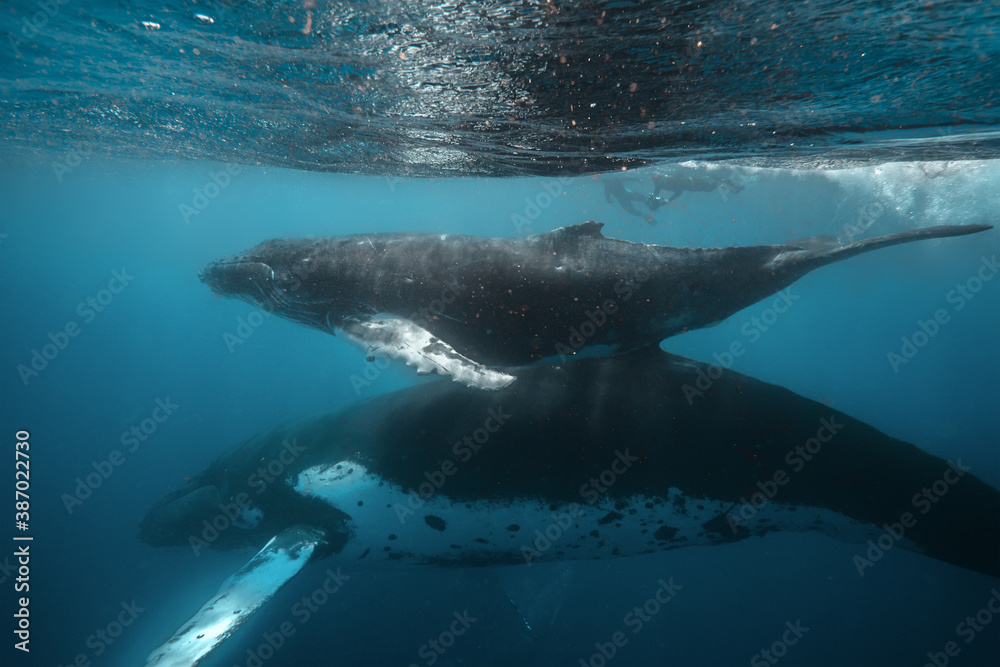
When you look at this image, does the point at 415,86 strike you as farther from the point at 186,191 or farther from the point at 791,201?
the point at 186,191

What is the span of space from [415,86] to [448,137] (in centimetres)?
255

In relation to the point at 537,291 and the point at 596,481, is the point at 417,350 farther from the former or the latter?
the point at 596,481

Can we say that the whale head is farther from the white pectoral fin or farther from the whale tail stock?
the whale tail stock

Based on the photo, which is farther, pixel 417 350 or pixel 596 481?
pixel 596 481

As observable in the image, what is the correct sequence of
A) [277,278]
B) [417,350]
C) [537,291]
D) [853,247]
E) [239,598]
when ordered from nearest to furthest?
[853,247], [417,350], [537,291], [239,598], [277,278]

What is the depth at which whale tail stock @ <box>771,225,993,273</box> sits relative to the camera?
4504 millimetres

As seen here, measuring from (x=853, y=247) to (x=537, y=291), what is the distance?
3.54 m

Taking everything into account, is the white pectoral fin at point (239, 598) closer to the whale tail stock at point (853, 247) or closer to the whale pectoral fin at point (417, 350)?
the whale pectoral fin at point (417, 350)

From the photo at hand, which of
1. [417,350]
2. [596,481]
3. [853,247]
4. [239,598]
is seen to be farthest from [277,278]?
[853,247]

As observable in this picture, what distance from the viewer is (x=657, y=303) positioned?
17.5 feet

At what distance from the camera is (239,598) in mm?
5848

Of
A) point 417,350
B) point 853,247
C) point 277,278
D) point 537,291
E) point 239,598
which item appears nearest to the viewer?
point 853,247

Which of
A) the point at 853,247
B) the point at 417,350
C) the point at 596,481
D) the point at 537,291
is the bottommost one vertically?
the point at 596,481

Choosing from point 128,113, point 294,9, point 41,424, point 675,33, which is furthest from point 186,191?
point 675,33
